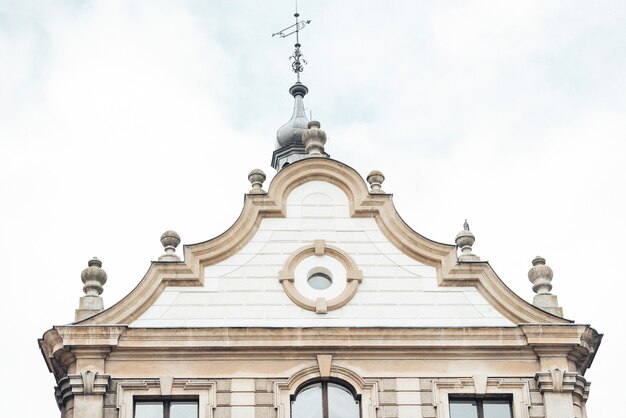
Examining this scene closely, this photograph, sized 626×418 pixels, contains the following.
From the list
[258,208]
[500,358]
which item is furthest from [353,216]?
[500,358]

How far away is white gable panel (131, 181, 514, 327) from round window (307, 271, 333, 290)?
0.57m

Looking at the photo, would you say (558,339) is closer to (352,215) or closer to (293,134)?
(352,215)

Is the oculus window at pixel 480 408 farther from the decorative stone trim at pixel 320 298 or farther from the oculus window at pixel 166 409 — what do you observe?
the oculus window at pixel 166 409

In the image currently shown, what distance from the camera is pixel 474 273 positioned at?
2478cm

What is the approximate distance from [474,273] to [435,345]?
179 cm

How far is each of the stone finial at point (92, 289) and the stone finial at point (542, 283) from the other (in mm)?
7949

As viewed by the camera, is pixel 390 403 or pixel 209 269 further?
pixel 209 269

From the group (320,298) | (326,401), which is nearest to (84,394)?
(326,401)

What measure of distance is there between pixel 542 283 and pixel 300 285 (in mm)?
4506

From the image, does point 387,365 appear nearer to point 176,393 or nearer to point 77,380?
point 176,393

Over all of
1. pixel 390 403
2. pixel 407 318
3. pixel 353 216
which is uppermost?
pixel 353 216

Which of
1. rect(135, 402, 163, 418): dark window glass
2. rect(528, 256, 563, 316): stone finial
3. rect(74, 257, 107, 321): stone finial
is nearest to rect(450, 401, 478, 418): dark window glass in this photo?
rect(528, 256, 563, 316): stone finial

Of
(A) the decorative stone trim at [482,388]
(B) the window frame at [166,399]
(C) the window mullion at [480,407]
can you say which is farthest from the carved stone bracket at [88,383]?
(C) the window mullion at [480,407]

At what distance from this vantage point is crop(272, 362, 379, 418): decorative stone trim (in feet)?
75.9
